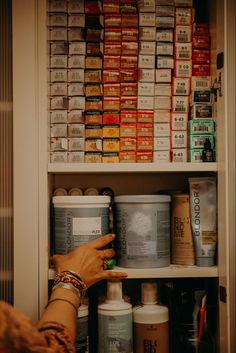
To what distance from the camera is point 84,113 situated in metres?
1.33

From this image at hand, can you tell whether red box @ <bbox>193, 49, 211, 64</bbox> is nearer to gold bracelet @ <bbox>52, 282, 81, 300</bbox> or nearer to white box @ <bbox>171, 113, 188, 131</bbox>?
white box @ <bbox>171, 113, 188, 131</bbox>

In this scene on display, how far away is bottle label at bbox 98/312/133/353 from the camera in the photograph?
48.9 inches

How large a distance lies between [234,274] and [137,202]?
34cm

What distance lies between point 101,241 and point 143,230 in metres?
0.13

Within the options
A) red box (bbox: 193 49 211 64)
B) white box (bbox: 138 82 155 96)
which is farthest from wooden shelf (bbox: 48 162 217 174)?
red box (bbox: 193 49 211 64)

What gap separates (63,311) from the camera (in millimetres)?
1053

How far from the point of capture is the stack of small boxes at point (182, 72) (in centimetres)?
135

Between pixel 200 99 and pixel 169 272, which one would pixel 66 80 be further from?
pixel 169 272

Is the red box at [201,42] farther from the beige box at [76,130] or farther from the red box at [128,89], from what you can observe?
the beige box at [76,130]

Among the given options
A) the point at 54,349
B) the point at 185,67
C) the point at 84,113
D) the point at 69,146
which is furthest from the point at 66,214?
the point at 185,67

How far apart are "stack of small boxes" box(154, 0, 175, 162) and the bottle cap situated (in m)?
0.42

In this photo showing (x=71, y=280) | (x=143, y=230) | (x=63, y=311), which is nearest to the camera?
(x=63, y=311)

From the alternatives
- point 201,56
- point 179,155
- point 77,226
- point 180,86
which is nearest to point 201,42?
point 201,56

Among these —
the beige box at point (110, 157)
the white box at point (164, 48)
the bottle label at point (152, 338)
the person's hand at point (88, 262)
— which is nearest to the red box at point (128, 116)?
the beige box at point (110, 157)
